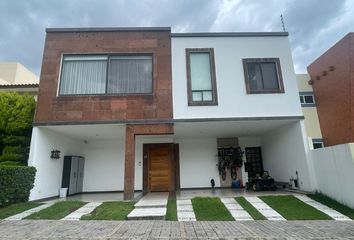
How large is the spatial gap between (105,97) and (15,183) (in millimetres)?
4119

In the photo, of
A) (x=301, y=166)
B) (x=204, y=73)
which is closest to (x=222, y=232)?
(x=301, y=166)

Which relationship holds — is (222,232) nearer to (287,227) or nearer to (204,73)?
(287,227)

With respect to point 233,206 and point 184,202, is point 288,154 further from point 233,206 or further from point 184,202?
point 184,202

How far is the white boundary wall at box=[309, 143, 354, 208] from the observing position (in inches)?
247

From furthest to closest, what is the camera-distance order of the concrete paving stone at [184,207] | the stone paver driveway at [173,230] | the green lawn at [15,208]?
the concrete paving stone at [184,207]
the green lawn at [15,208]
the stone paver driveway at [173,230]

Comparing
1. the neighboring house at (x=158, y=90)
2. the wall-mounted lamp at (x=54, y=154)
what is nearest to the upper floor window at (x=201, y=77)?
the neighboring house at (x=158, y=90)

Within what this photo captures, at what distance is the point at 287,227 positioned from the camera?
505 centimetres

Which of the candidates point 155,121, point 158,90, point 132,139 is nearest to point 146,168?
point 132,139

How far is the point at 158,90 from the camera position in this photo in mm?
8625

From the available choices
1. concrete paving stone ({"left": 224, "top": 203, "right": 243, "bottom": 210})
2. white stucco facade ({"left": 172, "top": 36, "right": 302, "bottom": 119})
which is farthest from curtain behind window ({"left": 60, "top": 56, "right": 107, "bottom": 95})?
concrete paving stone ({"left": 224, "top": 203, "right": 243, "bottom": 210})

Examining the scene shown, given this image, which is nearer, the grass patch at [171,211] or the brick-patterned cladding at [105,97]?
the grass patch at [171,211]

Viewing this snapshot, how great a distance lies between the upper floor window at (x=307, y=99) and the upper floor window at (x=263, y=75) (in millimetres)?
3604

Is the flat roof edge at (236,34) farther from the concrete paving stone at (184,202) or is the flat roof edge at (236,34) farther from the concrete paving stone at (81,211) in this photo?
the concrete paving stone at (81,211)

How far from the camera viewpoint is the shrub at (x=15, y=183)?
22.4ft
